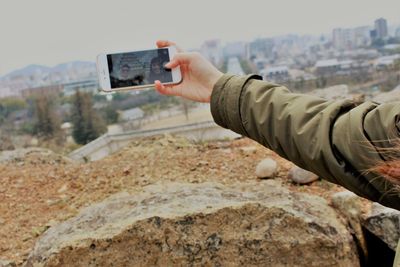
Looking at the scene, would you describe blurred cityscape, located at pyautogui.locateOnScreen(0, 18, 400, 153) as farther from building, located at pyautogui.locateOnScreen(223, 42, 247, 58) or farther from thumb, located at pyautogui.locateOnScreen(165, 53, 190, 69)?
thumb, located at pyautogui.locateOnScreen(165, 53, 190, 69)

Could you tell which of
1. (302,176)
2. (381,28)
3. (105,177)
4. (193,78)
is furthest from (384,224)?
(381,28)

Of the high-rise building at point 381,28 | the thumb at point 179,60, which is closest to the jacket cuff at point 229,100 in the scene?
the thumb at point 179,60

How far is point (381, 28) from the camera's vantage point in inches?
1013

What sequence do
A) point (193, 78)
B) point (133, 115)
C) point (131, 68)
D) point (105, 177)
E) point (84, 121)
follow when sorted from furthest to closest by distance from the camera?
point (133, 115) < point (84, 121) < point (105, 177) < point (131, 68) < point (193, 78)

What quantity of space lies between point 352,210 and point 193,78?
142 centimetres

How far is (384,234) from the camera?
2.64 metres

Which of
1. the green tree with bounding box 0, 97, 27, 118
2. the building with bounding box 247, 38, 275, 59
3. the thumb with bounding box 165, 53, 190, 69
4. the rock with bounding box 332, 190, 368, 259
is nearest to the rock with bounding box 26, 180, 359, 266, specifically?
the rock with bounding box 332, 190, 368, 259

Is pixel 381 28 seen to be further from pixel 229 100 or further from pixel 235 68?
pixel 229 100

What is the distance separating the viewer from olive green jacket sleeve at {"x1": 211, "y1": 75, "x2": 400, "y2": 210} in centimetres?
109

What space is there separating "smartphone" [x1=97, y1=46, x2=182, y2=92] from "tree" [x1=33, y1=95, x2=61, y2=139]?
17243mm

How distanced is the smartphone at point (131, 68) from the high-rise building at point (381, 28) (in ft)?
83.9

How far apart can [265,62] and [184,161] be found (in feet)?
87.9

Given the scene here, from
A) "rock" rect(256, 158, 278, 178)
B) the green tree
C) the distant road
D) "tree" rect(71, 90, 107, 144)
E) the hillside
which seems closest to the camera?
the distant road

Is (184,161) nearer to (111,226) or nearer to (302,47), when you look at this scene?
(111,226)
